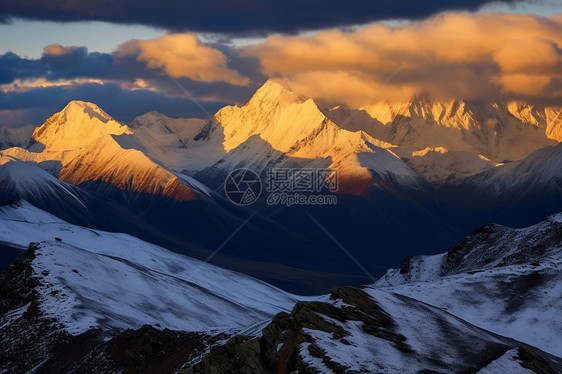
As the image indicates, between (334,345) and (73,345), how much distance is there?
3859 centimetres

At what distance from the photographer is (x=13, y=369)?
99.7 m

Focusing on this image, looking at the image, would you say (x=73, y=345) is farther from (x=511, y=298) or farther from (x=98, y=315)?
(x=511, y=298)

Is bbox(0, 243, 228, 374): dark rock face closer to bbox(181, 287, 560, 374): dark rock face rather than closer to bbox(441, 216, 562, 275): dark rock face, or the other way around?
bbox(181, 287, 560, 374): dark rock face

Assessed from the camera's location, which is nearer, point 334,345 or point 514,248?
point 334,345

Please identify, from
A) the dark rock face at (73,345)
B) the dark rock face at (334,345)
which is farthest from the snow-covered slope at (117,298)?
the dark rock face at (334,345)

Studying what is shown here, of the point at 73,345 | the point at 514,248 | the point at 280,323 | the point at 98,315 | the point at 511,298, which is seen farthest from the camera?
the point at 514,248

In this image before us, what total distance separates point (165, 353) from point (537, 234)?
99631 millimetres

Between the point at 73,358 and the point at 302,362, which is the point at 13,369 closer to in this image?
the point at 73,358

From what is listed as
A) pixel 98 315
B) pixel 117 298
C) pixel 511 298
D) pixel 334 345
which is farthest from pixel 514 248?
pixel 334 345

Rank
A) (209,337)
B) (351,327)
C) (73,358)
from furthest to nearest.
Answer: (73,358)
(209,337)
(351,327)

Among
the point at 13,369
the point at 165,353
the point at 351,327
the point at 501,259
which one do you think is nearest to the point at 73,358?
the point at 13,369

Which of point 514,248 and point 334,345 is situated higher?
point 334,345

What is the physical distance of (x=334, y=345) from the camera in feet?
245

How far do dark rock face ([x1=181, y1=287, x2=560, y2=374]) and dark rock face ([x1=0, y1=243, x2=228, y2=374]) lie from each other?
26.2 ft
